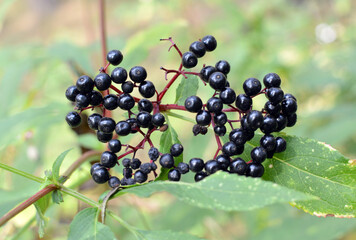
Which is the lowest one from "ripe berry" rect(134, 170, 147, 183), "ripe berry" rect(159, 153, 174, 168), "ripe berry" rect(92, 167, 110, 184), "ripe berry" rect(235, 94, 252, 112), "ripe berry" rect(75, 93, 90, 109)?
"ripe berry" rect(92, 167, 110, 184)

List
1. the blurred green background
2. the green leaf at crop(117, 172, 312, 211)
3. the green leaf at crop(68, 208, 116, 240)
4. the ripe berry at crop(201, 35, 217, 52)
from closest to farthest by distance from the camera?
the green leaf at crop(117, 172, 312, 211)
the green leaf at crop(68, 208, 116, 240)
the ripe berry at crop(201, 35, 217, 52)
the blurred green background

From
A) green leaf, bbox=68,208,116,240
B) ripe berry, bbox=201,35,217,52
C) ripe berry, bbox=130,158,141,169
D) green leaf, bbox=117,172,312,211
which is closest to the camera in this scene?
green leaf, bbox=117,172,312,211

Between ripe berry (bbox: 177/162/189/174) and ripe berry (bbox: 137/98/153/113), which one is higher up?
ripe berry (bbox: 137/98/153/113)

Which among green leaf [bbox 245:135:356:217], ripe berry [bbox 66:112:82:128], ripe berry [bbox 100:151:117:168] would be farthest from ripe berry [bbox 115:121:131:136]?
green leaf [bbox 245:135:356:217]

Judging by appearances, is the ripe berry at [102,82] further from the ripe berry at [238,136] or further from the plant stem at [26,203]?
the ripe berry at [238,136]

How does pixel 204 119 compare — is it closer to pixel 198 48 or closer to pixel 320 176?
pixel 198 48

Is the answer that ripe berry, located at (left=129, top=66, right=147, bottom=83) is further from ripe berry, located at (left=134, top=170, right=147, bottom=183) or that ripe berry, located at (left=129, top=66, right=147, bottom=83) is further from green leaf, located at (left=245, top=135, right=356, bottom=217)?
green leaf, located at (left=245, top=135, right=356, bottom=217)

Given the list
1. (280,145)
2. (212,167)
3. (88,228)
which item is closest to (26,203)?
(88,228)
